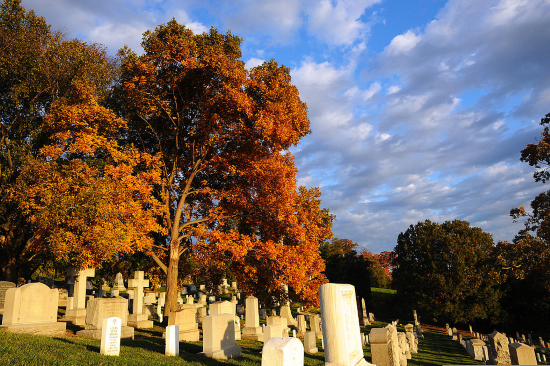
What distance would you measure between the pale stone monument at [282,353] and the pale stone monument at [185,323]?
30.2 feet

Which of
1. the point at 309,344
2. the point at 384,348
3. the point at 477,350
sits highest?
the point at 384,348

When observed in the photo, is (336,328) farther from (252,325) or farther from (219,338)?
(252,325)

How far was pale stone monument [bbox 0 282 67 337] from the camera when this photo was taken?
997cm

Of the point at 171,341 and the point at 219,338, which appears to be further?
the point at 219,338

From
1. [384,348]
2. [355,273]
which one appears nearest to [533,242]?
[384,348]

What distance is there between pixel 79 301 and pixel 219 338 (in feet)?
28.3

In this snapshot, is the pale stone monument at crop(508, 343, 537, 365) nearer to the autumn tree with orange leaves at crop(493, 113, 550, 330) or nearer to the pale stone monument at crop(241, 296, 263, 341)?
the autumn tree with orange leaves at crop(493, 113, 550, 330)

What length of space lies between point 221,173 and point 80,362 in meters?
11.7

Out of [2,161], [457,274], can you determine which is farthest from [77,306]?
[457,274]

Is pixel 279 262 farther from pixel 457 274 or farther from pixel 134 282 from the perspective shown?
pixel 457 274

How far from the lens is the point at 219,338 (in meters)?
9.99

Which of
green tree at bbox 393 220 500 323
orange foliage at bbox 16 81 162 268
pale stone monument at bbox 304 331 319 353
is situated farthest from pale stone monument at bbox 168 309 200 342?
green tree at bbox 393 220 500 323

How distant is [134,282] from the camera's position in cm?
1931

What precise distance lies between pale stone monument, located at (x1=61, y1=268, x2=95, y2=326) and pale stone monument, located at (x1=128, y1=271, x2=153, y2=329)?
2063mm
